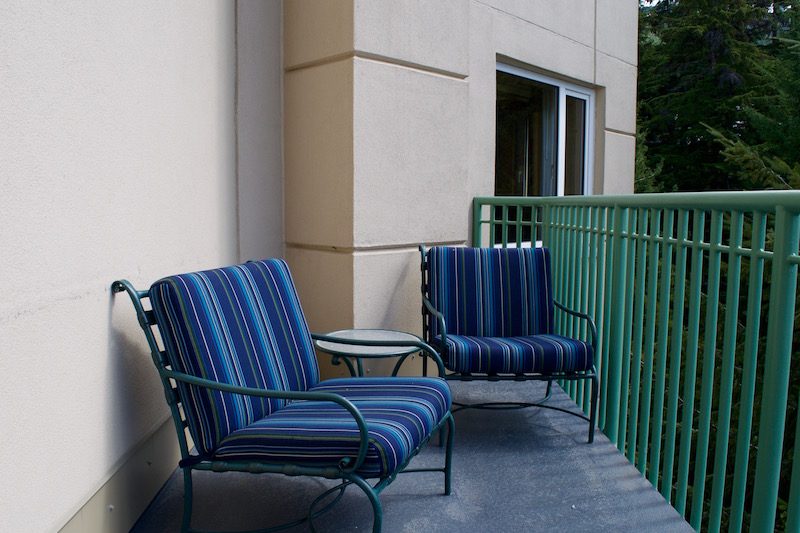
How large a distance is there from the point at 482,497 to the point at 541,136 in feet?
13.6

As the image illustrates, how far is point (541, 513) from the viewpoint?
2541 mm

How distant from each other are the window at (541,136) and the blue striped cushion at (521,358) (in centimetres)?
252

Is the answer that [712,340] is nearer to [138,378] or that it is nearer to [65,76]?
[138,378]

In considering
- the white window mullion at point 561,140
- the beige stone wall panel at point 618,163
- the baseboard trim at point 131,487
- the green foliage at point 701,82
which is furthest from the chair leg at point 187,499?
the green foliage at point 701,82

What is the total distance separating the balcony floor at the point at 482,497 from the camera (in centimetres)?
243

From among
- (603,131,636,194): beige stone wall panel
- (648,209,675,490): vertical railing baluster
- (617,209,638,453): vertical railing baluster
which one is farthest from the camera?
(603,131,636,194): beige stone wall panel

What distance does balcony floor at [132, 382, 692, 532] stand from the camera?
2430mm

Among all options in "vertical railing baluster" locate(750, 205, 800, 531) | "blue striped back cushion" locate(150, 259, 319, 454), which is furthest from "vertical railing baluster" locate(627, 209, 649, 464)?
"blue striped back cushion" locate(150, 259, 319, 454)

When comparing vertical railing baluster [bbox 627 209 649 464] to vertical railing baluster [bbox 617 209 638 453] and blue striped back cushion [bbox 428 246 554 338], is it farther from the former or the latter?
blue striped back cushion [bbox 428 246 554 338]

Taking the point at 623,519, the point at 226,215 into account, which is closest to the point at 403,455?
the point at 623,519

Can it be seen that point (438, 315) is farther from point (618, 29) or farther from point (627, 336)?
point (618, 29)

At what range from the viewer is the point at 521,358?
3.25 m

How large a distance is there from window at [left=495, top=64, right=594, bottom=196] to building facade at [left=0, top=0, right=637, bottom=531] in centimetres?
2

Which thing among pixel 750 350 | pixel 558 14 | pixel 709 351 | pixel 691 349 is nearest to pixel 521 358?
pixel 691 349
